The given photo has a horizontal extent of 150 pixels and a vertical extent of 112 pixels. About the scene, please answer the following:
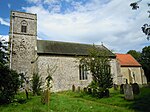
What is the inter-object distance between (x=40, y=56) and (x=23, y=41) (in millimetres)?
4328

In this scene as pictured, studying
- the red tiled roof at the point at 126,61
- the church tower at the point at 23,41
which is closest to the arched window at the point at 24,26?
the church tower at the point at 23,41

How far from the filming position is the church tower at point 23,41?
2977 cm

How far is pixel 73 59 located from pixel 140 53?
142 feet

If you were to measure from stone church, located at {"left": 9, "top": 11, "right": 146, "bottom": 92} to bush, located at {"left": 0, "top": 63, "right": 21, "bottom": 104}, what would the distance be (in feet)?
39.3

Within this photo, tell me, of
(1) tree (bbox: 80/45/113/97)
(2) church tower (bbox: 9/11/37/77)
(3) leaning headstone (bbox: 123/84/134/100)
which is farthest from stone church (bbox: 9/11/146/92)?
(3) leaning headstone (bbox: 123/84/134/100)

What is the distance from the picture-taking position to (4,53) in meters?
13.5

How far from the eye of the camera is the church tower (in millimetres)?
29766

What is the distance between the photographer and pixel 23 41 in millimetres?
31125

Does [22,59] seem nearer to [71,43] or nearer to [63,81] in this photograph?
[63,81]

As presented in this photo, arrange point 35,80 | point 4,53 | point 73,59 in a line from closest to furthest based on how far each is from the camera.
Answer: point 4,53
point 35,80
point 73,59

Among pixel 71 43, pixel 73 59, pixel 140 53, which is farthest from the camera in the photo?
pixel 140 53

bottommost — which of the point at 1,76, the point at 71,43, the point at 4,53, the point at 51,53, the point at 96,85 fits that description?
the point at 96,85

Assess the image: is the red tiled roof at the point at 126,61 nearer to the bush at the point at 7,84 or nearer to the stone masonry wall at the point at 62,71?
the stone masonry wall at the point at 62,71

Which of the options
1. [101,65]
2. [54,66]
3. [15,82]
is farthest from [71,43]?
[15,82]
